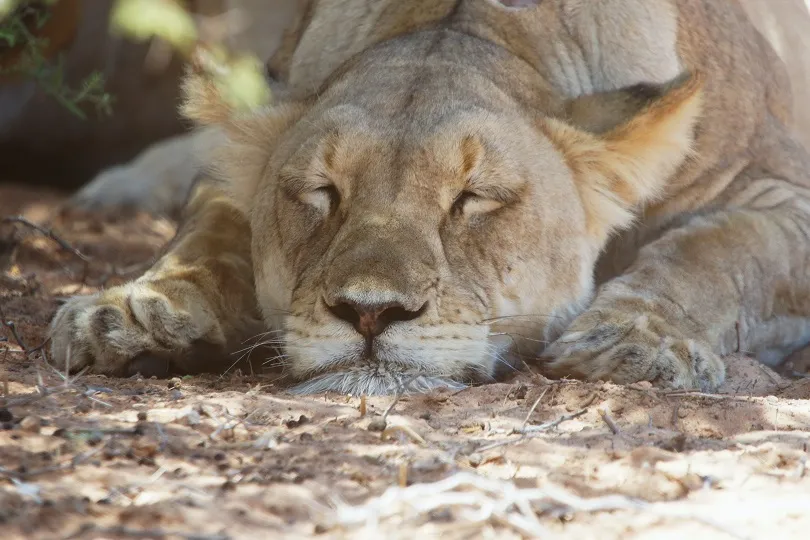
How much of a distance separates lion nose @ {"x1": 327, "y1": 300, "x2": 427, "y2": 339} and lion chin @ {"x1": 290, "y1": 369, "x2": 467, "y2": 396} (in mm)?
139

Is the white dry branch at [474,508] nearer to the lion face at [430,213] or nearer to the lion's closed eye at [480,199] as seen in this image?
the lion face at [430,213]

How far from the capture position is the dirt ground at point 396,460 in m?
2.22

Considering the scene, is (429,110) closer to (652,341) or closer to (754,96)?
(652,341)

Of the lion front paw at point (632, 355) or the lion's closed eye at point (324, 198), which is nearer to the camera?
the lion front paw at point (632, 355)

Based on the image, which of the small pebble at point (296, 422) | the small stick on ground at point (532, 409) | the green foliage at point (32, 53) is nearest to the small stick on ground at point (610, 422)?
the small stick on ground at point (532, 409)

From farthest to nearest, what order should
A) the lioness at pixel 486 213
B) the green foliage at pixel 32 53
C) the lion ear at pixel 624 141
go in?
the green foliage at pixel 32 53 < the lion ear at pixel 624 141 < the lioness at pixel 486 213

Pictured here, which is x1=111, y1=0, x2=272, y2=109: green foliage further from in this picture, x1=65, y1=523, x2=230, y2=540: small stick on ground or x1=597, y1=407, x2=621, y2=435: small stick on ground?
x1=65, y1=523, x2=230, y2=540: small stick on ground

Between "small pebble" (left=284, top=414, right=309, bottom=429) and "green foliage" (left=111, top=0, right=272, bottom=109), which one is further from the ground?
"green foliage" (left=111, top=0, right=272, bottom=109)

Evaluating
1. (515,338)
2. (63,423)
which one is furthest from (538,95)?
(63,423)

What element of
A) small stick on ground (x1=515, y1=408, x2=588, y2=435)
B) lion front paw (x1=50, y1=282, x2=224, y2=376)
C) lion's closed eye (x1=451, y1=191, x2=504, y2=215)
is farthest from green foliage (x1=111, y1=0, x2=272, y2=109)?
small stick on ground (x1=515, y1=408, x2=588, y2=435)

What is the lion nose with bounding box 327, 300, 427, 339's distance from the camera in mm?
3199

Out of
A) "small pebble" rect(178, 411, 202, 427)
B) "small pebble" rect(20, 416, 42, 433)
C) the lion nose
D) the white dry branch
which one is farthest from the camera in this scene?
the lion nose

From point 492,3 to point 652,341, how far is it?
151 cm

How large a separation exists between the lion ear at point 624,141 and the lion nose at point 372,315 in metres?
0.98
